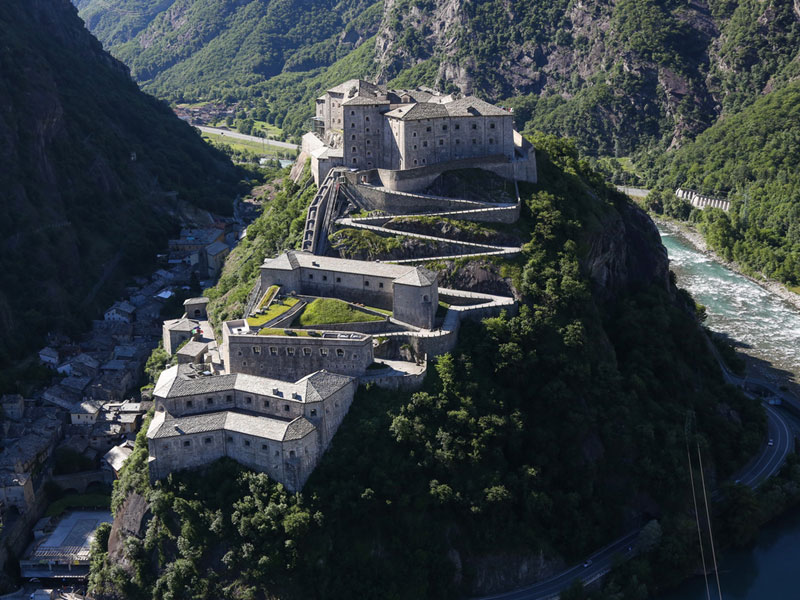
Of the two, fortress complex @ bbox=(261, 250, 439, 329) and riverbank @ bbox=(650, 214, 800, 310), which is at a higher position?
fortress complex @ bbox=(261, 250, 439, 329)

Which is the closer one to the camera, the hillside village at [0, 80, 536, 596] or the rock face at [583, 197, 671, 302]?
the hillside village at [0, 80, 536, 596]

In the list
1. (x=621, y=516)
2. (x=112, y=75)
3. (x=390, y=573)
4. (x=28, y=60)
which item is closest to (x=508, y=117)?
(x=621, y=516)

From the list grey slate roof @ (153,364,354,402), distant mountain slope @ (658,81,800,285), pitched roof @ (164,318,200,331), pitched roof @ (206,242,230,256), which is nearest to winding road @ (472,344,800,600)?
grey slate roof @ (153,364,354,402)

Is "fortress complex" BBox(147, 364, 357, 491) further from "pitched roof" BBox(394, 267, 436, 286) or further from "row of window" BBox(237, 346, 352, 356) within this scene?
"pitched roof" BBox(394, 267, 436, 286)

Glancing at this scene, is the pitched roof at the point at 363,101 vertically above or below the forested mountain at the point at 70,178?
above

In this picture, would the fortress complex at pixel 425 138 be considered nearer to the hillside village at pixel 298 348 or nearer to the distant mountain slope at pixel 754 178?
the hillside village at pixel 298 348

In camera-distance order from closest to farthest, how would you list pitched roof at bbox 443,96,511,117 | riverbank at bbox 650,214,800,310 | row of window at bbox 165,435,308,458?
row of window at bbox 165,435,308,458, pitched roof at bbox 443,96,511,117, riverbank at bbox 650,214,800,310

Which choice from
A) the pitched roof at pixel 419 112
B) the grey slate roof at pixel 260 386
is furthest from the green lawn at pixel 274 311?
the pitched roof at pixel 419 112
